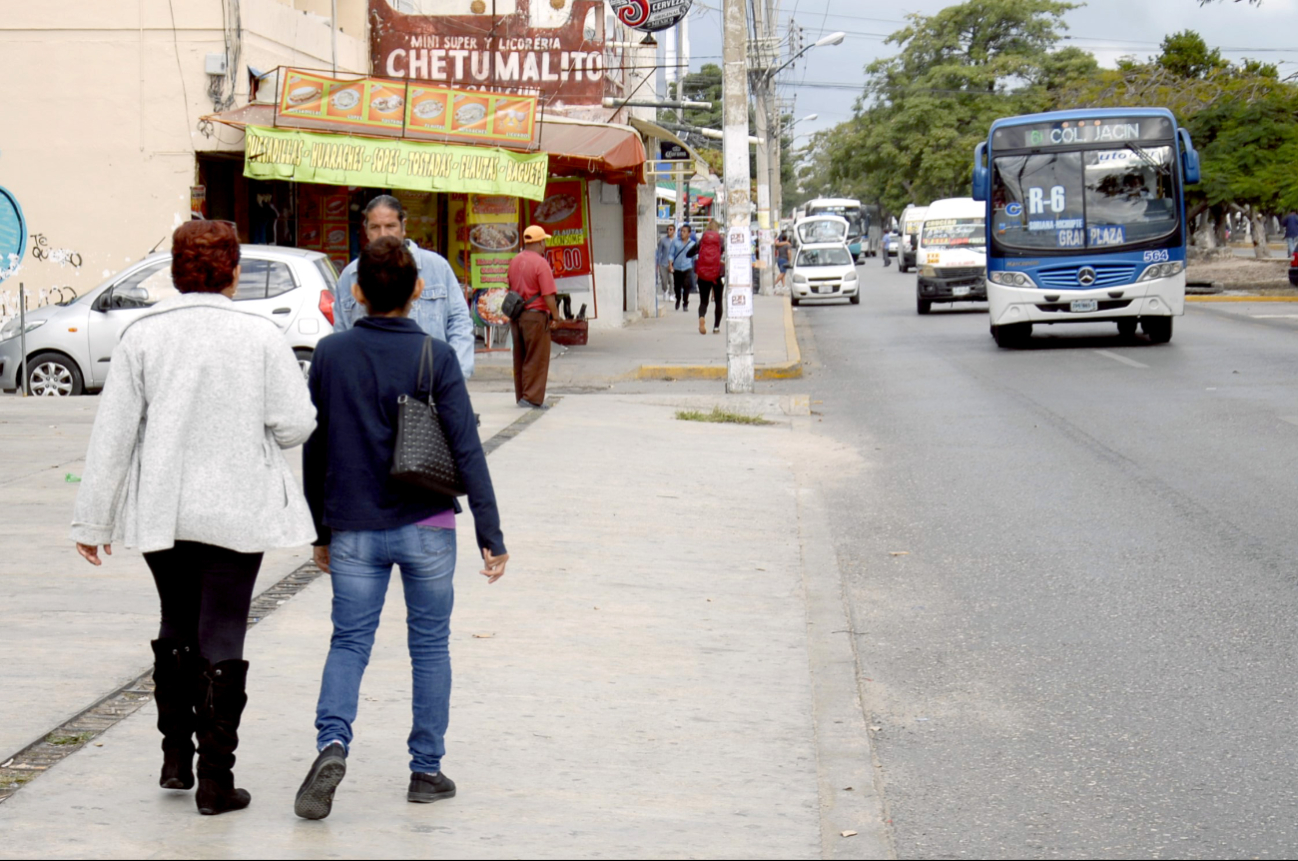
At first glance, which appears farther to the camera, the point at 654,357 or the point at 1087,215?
the point at 654,357

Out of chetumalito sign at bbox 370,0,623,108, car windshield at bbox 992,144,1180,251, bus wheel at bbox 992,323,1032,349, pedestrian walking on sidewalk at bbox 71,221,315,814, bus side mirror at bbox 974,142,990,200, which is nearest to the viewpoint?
pedestrian walking on sidewalk at bbox 71,221,315,814

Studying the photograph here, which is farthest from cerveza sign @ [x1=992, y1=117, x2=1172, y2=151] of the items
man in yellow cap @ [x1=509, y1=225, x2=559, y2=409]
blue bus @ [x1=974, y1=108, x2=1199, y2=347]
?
man in yellow cap @ [x1=509, y1=225, x2=559, y2=409]

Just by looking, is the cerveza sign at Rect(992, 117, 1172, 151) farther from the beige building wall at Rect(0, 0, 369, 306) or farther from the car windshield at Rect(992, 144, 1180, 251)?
the beige building wall at Rect(0, 0, 369, 306)

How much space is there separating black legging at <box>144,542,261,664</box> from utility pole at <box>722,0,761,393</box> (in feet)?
39.9

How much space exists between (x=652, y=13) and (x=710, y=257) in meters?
4.06

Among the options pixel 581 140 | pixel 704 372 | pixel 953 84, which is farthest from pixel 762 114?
pixel 953 84

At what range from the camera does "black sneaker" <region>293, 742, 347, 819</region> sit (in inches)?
164

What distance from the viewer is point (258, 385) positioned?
13.8ft

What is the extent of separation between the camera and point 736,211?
16406mm

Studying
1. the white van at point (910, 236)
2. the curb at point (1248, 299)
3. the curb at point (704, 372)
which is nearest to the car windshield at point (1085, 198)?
the curb at point (704, 372)

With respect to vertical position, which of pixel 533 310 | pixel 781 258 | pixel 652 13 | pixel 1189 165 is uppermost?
pixel 652 13

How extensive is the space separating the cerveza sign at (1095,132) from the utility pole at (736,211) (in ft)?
22.0

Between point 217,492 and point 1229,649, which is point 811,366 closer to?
point 1229,649

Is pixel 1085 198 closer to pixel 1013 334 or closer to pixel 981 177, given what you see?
pixel 981 177
